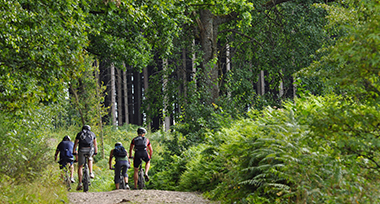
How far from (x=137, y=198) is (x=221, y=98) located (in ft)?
22.0

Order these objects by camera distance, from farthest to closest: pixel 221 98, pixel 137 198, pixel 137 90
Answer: pixel 137 90 < pixel 221 98 < pixel 137 198

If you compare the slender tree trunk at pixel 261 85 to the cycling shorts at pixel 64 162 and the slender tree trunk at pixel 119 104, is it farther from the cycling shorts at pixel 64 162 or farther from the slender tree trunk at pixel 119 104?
the cycling shorts at pixel 64 162

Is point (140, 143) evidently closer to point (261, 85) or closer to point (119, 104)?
point (261, 85)

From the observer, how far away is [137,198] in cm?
877

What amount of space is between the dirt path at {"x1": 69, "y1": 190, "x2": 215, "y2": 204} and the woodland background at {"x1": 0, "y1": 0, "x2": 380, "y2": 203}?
0.37 m

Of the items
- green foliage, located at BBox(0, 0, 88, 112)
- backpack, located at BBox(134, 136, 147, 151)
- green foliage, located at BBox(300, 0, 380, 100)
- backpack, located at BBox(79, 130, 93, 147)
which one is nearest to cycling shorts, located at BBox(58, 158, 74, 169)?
backpack, located at BBox(79, 130, 93, 147)

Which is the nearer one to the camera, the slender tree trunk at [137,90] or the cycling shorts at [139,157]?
the cycling shorts at [139,157]

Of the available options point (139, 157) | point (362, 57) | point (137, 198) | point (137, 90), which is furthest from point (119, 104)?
point (362, 57)

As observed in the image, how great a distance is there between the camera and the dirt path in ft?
27.8

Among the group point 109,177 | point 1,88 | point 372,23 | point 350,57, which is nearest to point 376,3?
point 372,23

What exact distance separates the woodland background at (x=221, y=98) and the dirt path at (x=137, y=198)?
1.23 ft

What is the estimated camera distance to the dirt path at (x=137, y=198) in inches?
334


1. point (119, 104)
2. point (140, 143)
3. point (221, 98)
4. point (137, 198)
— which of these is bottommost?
point (137, 198)

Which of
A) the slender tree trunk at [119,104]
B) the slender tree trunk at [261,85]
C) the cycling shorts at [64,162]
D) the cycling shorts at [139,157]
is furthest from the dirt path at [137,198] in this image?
the slender tree trunk at [119,104]
